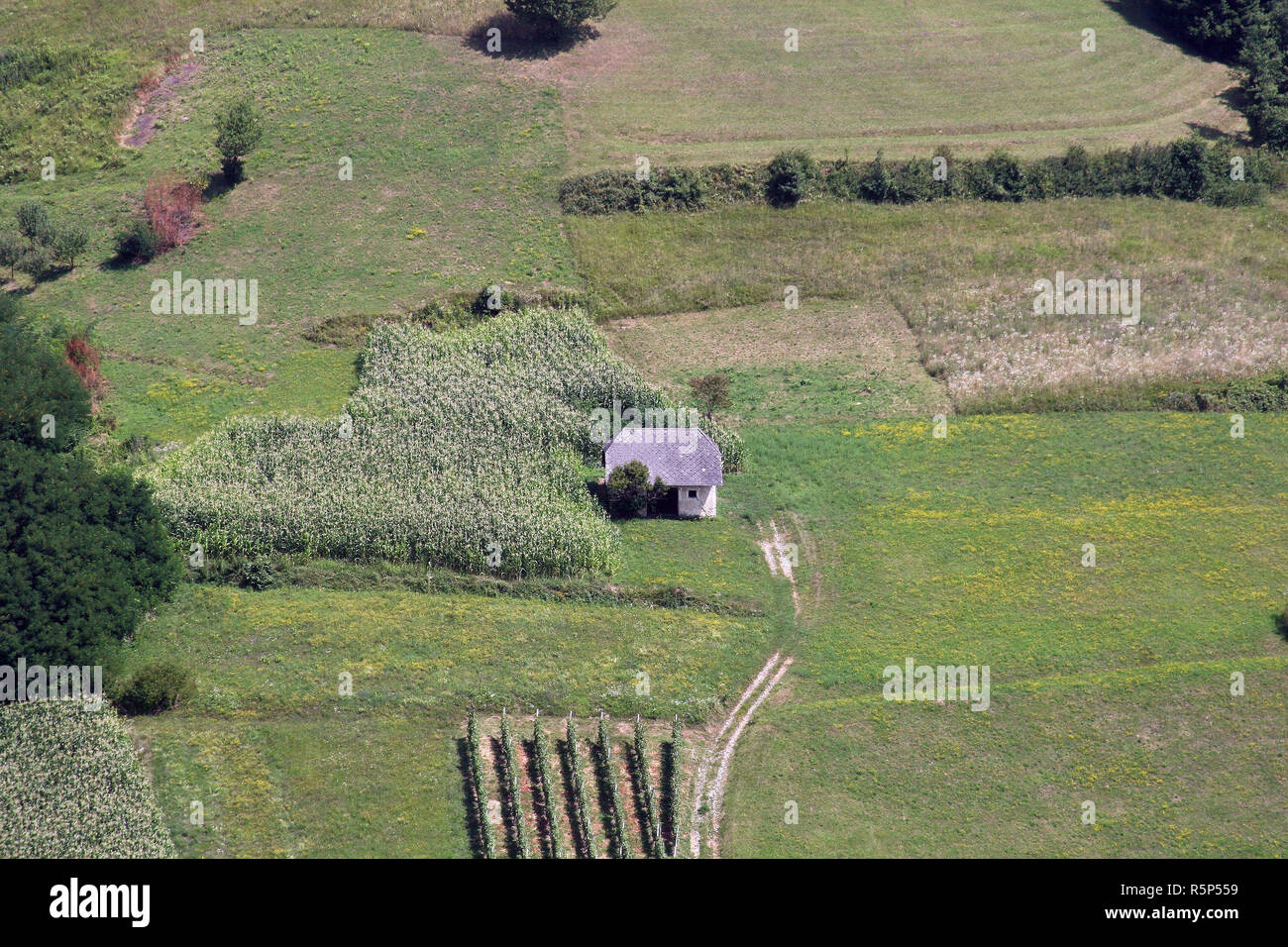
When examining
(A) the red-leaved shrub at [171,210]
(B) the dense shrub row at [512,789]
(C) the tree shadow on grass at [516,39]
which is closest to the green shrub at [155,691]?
(B) the dense shrub row at [512,789]

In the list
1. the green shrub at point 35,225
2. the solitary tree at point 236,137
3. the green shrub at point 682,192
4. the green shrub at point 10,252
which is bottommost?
the green shrub at point 10,252

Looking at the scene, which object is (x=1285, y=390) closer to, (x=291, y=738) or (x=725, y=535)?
A: (x=725, y=535)

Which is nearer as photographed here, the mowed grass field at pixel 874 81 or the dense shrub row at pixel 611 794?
the dense shrub row at pixel 611 794

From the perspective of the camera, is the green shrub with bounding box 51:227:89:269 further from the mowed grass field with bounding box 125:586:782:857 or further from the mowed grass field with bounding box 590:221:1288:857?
the mowed grass field with bounding box 125:586:782:857

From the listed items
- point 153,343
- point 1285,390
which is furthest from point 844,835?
point 153,343

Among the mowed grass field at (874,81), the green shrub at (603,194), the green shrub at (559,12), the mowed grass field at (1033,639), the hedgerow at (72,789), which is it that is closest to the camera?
the hedgerow at (72,789)

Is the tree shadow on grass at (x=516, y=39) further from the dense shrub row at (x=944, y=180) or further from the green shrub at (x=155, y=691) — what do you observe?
the green shrub at (x=155, y=691)

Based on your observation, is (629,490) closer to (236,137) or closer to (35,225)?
(236,137)

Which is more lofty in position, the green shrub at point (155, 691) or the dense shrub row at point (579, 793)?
the green shrub at point (155, 691)
